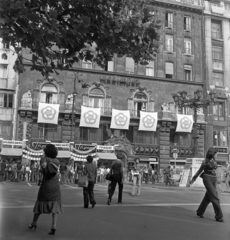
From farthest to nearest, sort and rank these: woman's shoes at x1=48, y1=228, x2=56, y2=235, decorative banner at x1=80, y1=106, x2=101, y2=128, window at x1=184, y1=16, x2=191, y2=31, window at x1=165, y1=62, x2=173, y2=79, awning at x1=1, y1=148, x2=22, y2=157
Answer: window at x1=184, y1=16, x2=191, y2=31
window at x1=165, y1=62, x2=173, y2=79
decorative banner at x1=80, y1=106, x2=101, y2=128
awning at x1=1, y1=148, x2=22, y2=157
woman's shoes at x1=48, y1=228, x2=56, y2=235

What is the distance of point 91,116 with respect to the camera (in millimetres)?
36750

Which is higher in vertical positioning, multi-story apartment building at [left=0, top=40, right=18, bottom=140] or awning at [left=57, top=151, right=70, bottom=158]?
multi-story apartment building at [left=0, top=40, right=18, bottom=140]

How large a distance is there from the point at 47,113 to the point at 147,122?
36.7ft

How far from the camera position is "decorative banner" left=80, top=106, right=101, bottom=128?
36.5m

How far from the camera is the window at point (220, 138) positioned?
4166 centimetres

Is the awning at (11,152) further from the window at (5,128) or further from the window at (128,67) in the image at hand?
the window at (128,67)

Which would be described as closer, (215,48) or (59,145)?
(59,145)

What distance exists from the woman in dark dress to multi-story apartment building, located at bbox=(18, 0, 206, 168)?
2831 centimetres

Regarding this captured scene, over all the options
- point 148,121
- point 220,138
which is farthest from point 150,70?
point 220,138

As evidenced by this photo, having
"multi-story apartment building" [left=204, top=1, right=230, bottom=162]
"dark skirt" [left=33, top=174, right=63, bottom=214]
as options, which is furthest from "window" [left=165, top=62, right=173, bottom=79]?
"dark skirt" [left=33, top=174, right=63, bottom=214]

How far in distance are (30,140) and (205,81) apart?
22727mm

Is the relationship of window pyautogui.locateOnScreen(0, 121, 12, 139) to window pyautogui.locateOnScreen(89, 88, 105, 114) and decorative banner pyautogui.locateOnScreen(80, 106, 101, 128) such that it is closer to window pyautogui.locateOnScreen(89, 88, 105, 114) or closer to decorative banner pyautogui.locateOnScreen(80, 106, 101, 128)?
decorative banner pyautogui.locateOnScreen(80, 106, 101, 128)

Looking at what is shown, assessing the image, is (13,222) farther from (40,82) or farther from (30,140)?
(40,82)

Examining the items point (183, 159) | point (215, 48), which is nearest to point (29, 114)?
point (183, 159)
